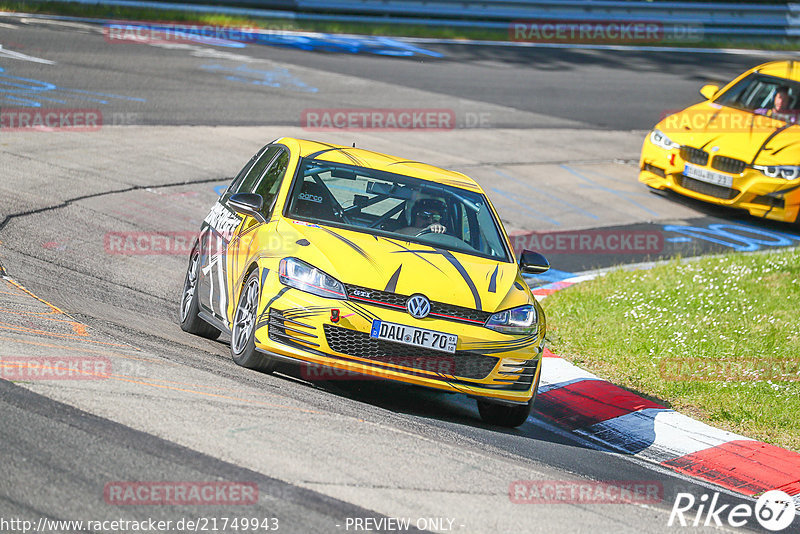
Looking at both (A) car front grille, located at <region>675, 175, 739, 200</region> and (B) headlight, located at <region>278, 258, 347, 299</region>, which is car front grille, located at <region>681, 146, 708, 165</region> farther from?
(B) headlight, located at <region>278, 258, 347, 299</region>

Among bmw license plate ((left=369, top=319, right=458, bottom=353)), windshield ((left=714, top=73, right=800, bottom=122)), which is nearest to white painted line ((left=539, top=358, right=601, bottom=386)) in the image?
bmw license plate ((left=369, top=319, right=458, bottom=353))

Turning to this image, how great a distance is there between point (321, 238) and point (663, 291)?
16.4 ft

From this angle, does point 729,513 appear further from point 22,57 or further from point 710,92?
point 22,57

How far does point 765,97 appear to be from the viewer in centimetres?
1589

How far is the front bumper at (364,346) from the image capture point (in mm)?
6328

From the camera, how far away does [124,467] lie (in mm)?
4430

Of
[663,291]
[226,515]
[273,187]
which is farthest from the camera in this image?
[663,291]

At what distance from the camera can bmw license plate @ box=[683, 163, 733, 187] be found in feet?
48.0

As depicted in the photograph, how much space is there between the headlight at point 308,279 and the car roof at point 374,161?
1433mm

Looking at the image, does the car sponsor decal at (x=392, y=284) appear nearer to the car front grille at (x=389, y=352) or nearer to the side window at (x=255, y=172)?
the car front grille at (x=389, y=352)

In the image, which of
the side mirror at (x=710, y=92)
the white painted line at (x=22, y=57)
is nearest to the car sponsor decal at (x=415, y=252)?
the side mirror at (x=710, y=92)

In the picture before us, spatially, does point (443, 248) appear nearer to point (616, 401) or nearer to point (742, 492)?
point (616, 401)

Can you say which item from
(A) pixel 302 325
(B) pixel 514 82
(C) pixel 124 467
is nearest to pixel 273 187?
(A) pixel 302 325

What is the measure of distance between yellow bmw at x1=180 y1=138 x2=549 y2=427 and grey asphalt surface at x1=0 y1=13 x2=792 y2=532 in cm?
27
